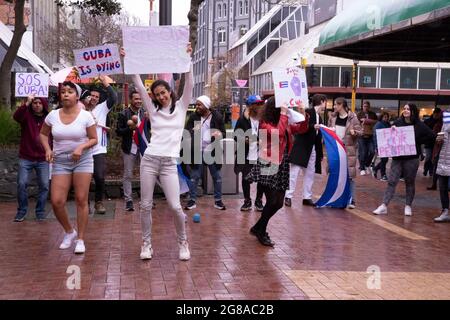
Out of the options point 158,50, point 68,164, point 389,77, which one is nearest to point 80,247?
point 68,164

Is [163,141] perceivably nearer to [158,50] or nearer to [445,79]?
[158,50]

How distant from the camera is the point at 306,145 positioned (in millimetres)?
10164

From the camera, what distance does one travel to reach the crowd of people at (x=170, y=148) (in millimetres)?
6223

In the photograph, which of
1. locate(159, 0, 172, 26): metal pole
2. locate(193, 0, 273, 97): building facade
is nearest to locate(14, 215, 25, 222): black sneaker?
locate(159, 0, 172, 26): metal pole

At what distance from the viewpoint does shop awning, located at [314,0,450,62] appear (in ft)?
35.4

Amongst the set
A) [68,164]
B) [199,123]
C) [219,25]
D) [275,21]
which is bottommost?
[68,164]

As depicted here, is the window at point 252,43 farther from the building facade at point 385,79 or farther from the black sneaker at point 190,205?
the black sneaker at point 190,205

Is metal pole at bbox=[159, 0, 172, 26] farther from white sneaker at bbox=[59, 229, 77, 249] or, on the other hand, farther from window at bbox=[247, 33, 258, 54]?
window at bbox=[247, 33, 258, 54]

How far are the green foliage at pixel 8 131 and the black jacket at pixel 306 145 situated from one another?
4.94 meters

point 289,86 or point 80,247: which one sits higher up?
point 289,86

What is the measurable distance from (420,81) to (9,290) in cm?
3722

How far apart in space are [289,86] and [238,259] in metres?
2.42

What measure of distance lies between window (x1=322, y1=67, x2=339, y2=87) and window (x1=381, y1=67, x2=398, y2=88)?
10.1ft
